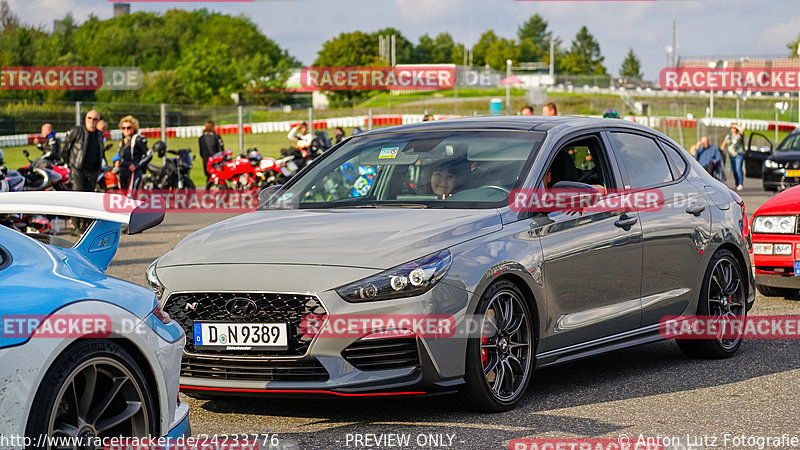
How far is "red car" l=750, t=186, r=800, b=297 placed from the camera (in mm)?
10500

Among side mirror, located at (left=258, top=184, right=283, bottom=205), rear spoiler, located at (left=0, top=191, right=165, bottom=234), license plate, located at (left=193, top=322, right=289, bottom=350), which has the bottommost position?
license plate, located at (left=193, top=322, right=289, bottom=350)

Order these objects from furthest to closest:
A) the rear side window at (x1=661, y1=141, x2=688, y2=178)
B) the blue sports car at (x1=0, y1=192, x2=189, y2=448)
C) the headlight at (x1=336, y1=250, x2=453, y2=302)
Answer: the rear side window at (x1=661, y1=141, x2=688, y2=178), the headlight at (x1=336, y1=250, x2=453, y2=302), the blue sports car at (x1=0, y1=192, x2=189, y2=448)

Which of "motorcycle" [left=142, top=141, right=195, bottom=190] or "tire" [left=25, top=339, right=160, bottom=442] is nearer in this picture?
"tire" [left=25, top=339, right=160, bottom=442]

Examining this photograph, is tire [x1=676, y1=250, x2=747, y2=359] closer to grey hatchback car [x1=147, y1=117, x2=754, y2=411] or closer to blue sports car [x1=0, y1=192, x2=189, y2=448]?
grey hatchback car [x1=147, y1=117, x2=754, y2=411]

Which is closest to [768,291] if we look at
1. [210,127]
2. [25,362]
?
[25,362]

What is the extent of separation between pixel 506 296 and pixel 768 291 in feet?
19.4

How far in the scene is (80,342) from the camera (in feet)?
13.0

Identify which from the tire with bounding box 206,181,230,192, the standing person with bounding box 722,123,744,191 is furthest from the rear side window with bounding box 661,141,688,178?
the standing person with bounding box 722,123,744,191

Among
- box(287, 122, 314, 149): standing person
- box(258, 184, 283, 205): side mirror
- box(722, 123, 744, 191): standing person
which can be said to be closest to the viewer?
box(258, 184, 283, 205): side mirror

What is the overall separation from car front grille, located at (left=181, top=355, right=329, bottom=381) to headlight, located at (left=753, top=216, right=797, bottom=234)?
6.30 meters

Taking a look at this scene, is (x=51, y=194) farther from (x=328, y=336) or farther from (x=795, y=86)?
(x=795, y=86)

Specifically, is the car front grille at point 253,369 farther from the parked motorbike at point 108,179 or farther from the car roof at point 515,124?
the parked motorbike at point 108,179

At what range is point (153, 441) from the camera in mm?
4383

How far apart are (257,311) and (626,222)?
8.55ft
